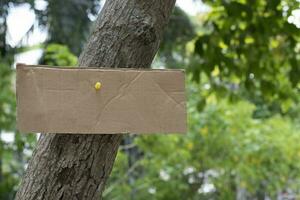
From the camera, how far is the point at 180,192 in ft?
14.9

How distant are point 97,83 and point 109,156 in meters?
0.16

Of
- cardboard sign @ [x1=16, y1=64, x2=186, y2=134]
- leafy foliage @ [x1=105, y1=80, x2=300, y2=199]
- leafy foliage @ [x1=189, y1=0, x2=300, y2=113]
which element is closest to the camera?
cardboard sign @ [x1=16, y1=64, x2=186, y2=134]

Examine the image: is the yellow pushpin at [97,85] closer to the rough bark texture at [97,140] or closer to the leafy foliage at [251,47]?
the rough bark texture at [97,140]

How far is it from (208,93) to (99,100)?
263cm

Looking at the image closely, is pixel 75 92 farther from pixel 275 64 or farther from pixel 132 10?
pixel 275 64

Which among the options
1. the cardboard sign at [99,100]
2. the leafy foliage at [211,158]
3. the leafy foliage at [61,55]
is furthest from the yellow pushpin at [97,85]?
the leafy foliage at [211,158]

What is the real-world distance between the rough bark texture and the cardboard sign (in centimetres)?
6

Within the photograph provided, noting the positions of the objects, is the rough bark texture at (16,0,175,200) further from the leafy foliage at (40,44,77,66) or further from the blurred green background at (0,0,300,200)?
the leafy foliage at (40,44,77,66)

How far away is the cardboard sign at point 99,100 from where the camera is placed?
1.04 meters

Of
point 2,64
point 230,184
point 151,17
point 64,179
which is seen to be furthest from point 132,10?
point 230,184

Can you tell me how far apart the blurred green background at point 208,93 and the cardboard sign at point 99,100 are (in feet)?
4.51

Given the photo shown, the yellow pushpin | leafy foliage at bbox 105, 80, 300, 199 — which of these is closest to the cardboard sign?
the yellow pushpin

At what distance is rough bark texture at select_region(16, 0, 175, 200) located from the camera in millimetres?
1078

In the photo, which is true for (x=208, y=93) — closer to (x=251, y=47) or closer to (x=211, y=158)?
(x=251, y=47)
